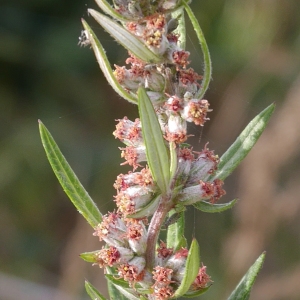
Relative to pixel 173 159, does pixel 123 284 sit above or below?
below

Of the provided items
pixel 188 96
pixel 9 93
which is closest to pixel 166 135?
pixel 188 96

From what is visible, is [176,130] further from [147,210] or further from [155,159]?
[147,210]

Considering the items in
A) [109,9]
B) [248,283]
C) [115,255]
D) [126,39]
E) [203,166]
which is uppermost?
[109,9]

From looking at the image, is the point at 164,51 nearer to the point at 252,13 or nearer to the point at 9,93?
the point at 252,13

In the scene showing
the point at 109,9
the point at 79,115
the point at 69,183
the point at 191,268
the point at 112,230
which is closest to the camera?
the point at 191,268

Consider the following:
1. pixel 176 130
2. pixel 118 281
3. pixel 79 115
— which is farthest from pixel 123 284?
pixel 79 115

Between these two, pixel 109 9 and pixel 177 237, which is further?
pixel 177 237

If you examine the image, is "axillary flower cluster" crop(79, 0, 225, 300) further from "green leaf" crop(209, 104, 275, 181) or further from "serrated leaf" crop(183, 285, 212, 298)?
"green leaf" crop(209, 104, 275, 181)
